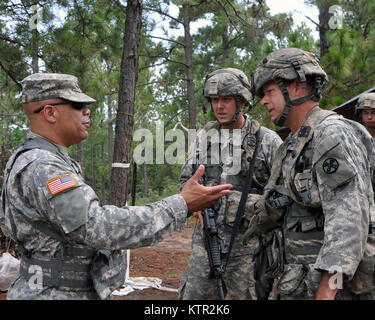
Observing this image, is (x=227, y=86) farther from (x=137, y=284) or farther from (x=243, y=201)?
(x=137, y=284)

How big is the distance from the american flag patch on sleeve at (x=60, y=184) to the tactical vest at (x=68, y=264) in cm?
23

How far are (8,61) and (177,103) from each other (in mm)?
10782

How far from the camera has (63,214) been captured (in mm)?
1854

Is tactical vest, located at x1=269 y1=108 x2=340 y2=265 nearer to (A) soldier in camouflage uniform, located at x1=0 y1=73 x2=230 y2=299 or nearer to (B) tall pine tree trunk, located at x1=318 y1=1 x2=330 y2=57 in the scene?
(A) soldier in camouflage uniform, located at x1=0 y1=73 x2=230 y2=299

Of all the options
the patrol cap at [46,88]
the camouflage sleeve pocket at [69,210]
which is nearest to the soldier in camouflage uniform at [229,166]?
the patrol cap at [46,88]

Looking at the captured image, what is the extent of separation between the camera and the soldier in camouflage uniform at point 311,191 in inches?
74.5

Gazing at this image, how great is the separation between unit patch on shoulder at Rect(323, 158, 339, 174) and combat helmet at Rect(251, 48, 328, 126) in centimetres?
54

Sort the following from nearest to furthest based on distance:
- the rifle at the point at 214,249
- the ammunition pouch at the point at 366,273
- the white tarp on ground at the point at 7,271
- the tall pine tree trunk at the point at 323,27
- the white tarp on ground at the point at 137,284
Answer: the ammunition pouch at the point at 366,273 < the rifle at the point at 214,249 < the white tarp on ground at the point at 7,271 < the white tarp on ground at the point at 137,284 < the tall pine tree trunk at the point at 323,27

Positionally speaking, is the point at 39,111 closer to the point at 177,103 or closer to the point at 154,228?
the point at 154,228

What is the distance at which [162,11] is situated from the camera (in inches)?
481

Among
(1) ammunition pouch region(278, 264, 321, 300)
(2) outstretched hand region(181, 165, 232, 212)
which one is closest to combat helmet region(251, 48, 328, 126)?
(2) outstretched hand region(181, 165, 232, 212)

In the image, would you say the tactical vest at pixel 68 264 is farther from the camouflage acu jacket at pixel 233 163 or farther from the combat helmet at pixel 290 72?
the camouflage acu jacket at pixel 233 163

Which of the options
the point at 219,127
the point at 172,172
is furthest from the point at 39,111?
the point at 172,172

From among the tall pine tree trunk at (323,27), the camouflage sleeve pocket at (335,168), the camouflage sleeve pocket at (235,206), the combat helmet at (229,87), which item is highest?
the tall pine tree trunk at (323,27)
